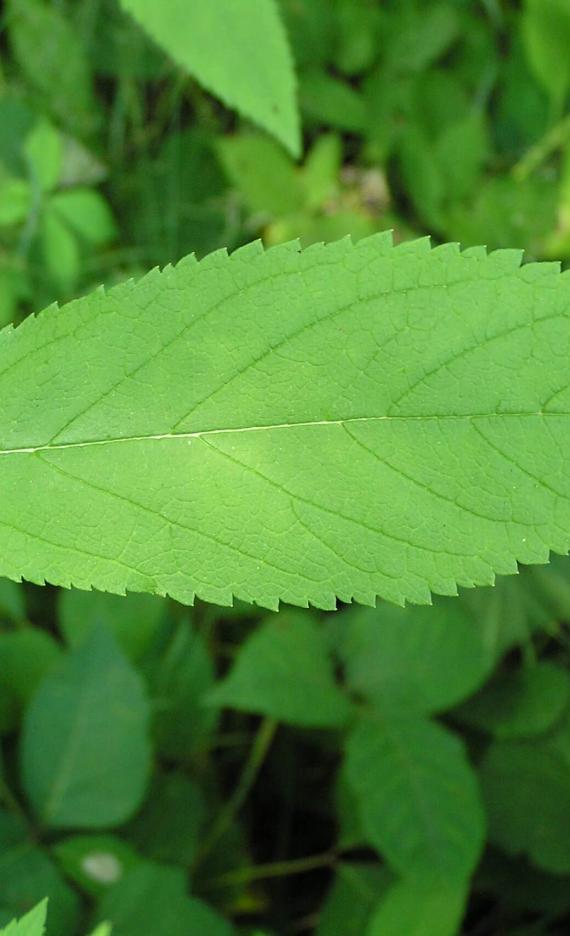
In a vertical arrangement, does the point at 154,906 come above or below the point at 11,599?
below

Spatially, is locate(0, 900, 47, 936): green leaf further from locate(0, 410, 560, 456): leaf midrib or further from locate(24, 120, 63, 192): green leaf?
locate(24, 120, 63, 192): green leaf

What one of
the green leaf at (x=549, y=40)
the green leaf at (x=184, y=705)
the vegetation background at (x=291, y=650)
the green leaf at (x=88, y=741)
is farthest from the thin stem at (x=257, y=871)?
the green leaf at (x=549, y=40)

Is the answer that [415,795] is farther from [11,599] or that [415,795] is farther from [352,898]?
[11,599]

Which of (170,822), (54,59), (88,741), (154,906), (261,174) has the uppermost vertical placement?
(54,59)

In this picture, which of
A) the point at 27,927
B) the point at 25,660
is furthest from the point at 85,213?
the point at 27,927

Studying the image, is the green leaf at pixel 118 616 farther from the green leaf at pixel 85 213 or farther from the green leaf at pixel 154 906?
the green leaf at pixel 85 213

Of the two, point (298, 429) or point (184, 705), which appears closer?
point (298, 429)

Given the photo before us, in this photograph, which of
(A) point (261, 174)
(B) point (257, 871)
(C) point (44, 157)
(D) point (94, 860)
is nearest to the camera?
(D) point (94, 860)

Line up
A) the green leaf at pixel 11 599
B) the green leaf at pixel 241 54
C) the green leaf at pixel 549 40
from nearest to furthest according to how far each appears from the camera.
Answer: the green leaf at pixel 241 54, the green leaf at pixel 11 599, the green leaf at pixel 549 40
